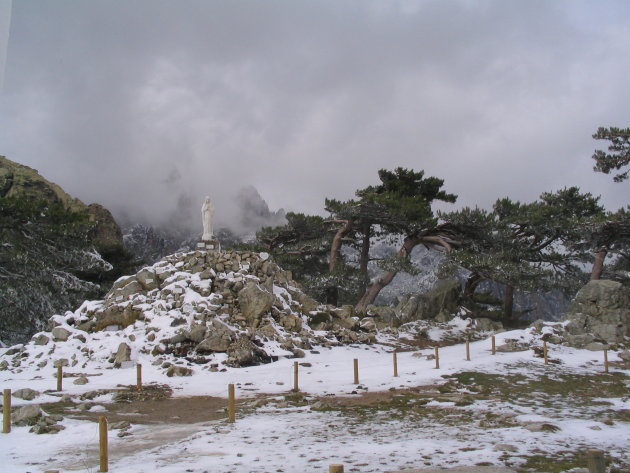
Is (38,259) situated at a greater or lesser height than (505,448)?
greater

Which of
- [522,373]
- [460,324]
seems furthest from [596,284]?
[522,373]

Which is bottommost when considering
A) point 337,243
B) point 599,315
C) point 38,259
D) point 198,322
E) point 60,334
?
point 599,315

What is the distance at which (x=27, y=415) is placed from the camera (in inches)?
361

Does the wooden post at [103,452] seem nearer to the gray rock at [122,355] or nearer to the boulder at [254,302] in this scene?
the gray rock at [122,355]

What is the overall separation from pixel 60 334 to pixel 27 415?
9865 millimetres

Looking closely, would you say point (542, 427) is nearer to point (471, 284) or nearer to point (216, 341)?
point (216, 341)

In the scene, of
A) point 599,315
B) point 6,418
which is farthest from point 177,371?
point 599,315

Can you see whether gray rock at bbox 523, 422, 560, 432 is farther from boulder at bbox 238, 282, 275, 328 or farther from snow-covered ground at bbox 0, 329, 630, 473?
boulder at bbox 238, 282, 275, 328

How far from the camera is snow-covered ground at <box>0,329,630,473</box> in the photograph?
265 inches

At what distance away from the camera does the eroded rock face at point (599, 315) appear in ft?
66.7

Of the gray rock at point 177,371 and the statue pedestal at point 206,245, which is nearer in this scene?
the gray rock at point 177,371

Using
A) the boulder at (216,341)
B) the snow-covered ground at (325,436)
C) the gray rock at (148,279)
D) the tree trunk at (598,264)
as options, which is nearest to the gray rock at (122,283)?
the gray rock at (148,279)

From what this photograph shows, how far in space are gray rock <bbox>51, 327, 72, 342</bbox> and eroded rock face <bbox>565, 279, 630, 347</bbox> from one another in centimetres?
2106

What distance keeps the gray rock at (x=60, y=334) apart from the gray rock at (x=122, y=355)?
278cm
